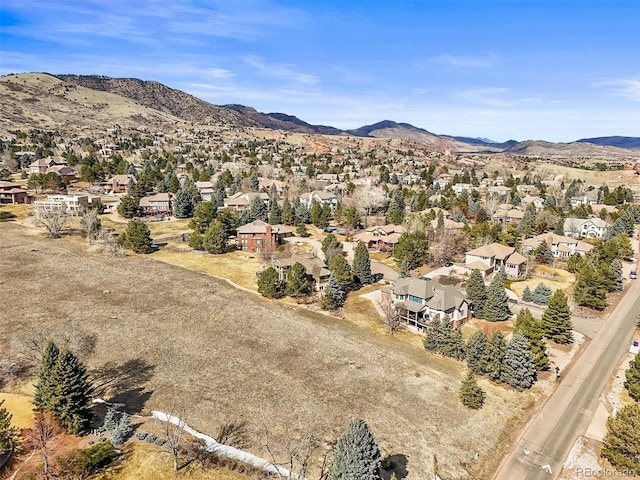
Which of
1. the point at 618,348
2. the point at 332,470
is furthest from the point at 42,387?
the point at 618,348

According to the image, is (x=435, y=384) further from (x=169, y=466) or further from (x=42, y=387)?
(x=42, y=387)

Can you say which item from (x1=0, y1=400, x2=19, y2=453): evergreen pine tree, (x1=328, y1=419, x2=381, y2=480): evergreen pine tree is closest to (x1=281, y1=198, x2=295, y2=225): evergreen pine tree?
(x1=0, y1=400, x2=19, y2=453): evergreen pine tree

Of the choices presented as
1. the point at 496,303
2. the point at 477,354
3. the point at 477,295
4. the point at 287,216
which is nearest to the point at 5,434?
the point at 477,354

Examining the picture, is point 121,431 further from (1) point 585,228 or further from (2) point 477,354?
(1) point 585,228

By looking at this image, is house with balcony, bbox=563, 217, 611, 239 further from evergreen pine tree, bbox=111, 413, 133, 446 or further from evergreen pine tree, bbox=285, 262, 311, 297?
evergreen pine tree, bbox=111, 413, 133, 446

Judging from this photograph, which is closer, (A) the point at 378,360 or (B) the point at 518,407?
(B) the point at 518,407

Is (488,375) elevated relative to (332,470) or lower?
lower

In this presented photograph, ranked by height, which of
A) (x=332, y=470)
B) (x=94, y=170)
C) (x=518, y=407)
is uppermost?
(x=94, y=170)
